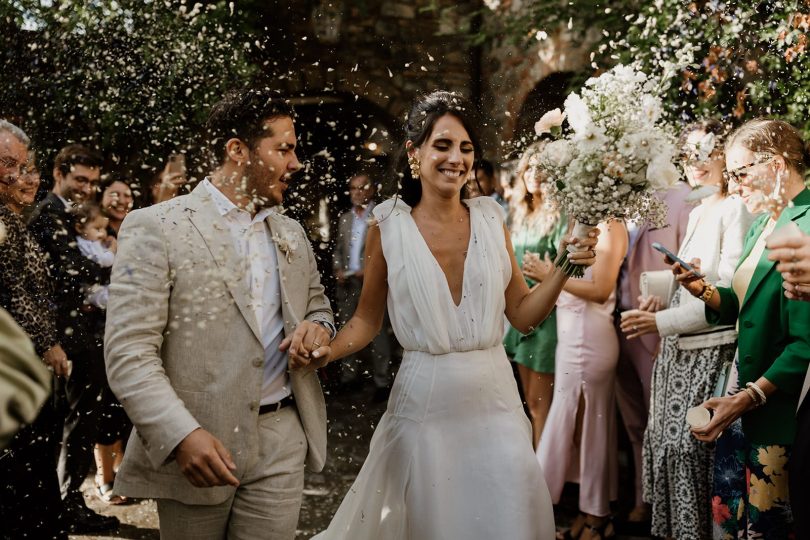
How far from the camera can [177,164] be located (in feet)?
16.8

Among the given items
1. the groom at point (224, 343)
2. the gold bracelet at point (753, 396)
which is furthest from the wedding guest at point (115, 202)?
the gold bracelet at point (753, 396)

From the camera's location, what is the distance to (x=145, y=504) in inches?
177

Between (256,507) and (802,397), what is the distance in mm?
1756

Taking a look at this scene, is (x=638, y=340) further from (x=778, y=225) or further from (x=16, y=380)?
(x=16, y=380)

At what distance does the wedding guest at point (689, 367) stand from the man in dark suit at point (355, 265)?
2118mm

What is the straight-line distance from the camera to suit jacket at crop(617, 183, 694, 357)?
14.1 feet

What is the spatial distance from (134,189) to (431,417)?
3308 mm

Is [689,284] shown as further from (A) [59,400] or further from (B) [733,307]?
(A) [59,400]

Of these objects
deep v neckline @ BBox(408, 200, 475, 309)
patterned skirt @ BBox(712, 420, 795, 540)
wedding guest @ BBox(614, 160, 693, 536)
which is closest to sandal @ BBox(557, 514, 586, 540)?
wedding guest @ BBox(614, 160, 693, 536)

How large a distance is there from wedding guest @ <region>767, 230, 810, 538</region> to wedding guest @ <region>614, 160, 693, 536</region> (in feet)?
6.13

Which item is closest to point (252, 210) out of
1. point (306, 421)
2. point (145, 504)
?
point (306, 421)

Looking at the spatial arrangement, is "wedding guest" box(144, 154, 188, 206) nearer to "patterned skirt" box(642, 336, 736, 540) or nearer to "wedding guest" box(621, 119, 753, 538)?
"wedding guest" box(621, 119, 753, 538)

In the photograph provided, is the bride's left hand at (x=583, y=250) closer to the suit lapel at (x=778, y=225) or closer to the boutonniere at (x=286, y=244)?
the suit lapel at (x=778, y=225)

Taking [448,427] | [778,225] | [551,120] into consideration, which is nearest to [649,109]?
[551,120]
